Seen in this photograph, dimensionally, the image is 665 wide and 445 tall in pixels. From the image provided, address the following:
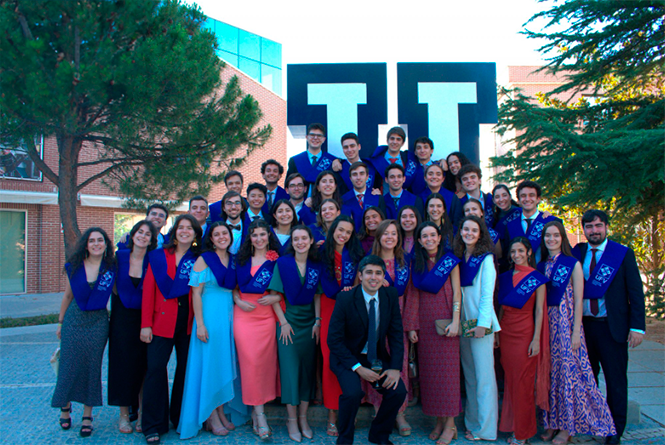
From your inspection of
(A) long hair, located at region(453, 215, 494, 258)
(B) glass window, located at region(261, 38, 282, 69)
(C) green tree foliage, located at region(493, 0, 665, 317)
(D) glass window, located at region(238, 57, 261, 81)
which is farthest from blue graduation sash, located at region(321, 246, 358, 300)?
(B) glass window, located at region(261, 38, 282, 69)

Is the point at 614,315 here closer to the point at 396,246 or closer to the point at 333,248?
the point at 396,246

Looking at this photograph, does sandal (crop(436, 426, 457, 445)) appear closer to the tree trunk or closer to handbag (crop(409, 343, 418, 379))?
handbag (crop(409, 343, 418, 379))

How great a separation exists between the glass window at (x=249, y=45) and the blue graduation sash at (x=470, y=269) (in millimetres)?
21156

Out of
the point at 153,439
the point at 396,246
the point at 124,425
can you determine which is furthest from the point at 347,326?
the point at 124,425

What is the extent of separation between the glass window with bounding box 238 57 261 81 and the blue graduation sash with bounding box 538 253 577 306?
20914 mm

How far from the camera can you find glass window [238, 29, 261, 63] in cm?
2256

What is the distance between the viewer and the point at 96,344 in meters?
3.74

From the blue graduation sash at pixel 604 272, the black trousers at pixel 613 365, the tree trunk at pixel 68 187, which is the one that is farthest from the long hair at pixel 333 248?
the tree trunk at pixel 68 187

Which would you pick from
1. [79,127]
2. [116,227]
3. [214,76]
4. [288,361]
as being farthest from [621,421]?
[116,227]

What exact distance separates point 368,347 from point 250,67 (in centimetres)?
2177

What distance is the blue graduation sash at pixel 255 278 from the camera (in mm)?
3762

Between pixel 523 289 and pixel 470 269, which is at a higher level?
pixel 470 269

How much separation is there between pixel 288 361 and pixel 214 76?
594 cm

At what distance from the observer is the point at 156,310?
12.1ft
